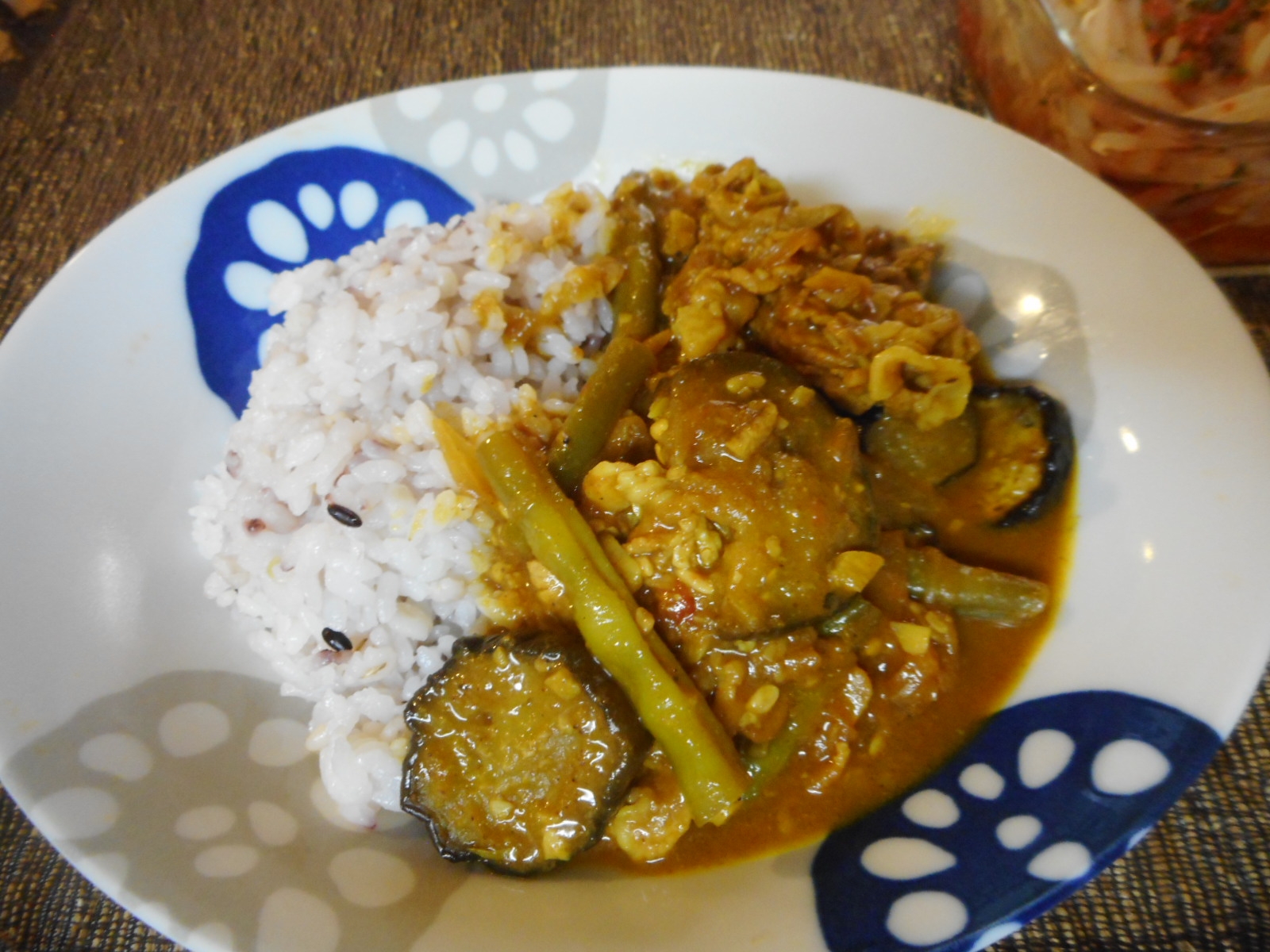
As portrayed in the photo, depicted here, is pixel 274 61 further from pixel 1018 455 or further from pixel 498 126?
pixel 1018 455

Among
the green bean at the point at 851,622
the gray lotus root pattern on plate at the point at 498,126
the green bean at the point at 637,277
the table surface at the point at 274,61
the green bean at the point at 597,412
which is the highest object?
the table surface at the point at 274,61

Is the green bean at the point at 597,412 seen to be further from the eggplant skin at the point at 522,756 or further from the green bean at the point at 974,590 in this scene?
the green bean at the point at 974,590

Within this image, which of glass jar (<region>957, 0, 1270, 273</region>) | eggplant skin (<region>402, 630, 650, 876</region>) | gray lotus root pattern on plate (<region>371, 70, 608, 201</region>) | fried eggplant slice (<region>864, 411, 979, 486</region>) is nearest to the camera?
eggplant skin (<region>402, 630, 650, 876</region>)

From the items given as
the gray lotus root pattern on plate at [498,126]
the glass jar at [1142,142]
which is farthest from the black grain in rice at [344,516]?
the glass jar at [1142,142]

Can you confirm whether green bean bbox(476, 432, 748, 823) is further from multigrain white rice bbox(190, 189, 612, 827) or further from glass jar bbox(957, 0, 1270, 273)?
glass jar bbox(957, 0, 1270, 273)

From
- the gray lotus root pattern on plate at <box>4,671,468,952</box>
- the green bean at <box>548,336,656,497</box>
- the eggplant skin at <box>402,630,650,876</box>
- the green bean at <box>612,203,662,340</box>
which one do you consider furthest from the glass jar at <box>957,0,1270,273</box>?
the gray lotus root pattern on plate at <box>4,671,468,952</box>

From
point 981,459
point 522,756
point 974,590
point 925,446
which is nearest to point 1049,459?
point 981,459

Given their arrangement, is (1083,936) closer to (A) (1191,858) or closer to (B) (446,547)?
(A) (1191,858)
